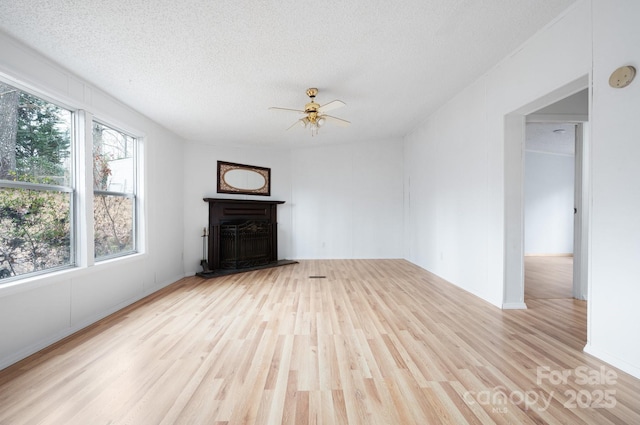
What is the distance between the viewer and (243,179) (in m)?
5.80

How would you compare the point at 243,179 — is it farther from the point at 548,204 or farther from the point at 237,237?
the point at 548,204

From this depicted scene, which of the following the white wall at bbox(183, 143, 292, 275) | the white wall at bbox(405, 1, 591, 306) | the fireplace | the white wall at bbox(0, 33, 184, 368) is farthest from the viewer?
the fireplace

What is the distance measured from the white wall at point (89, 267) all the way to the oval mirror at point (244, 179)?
1130mm

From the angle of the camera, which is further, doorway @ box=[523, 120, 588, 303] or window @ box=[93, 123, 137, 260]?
doorway @ box=[523, 120, 588, 303]

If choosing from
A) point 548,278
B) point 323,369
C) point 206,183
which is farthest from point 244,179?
point 548,278

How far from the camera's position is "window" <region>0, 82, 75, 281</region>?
207 cm

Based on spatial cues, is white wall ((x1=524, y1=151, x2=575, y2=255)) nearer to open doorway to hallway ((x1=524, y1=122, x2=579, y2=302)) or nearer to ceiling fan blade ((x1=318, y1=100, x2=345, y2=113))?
open doorway to hallway ((x1=524, y1=122, x2=579, y2=302))

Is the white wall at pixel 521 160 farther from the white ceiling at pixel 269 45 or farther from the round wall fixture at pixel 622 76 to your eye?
the white ceiling at pixel 269 45

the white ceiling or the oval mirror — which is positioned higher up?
the white ceiling

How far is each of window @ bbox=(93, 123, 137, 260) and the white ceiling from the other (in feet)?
1.82

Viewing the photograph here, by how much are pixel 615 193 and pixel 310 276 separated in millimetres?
3848

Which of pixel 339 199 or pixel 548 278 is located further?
pixel 339 199

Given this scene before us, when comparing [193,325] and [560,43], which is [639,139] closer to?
[560,43]

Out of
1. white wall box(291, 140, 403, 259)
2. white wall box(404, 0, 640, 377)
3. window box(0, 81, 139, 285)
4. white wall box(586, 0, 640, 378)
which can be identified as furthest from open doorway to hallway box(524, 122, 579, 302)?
window box(0, 81, 139, 285)
